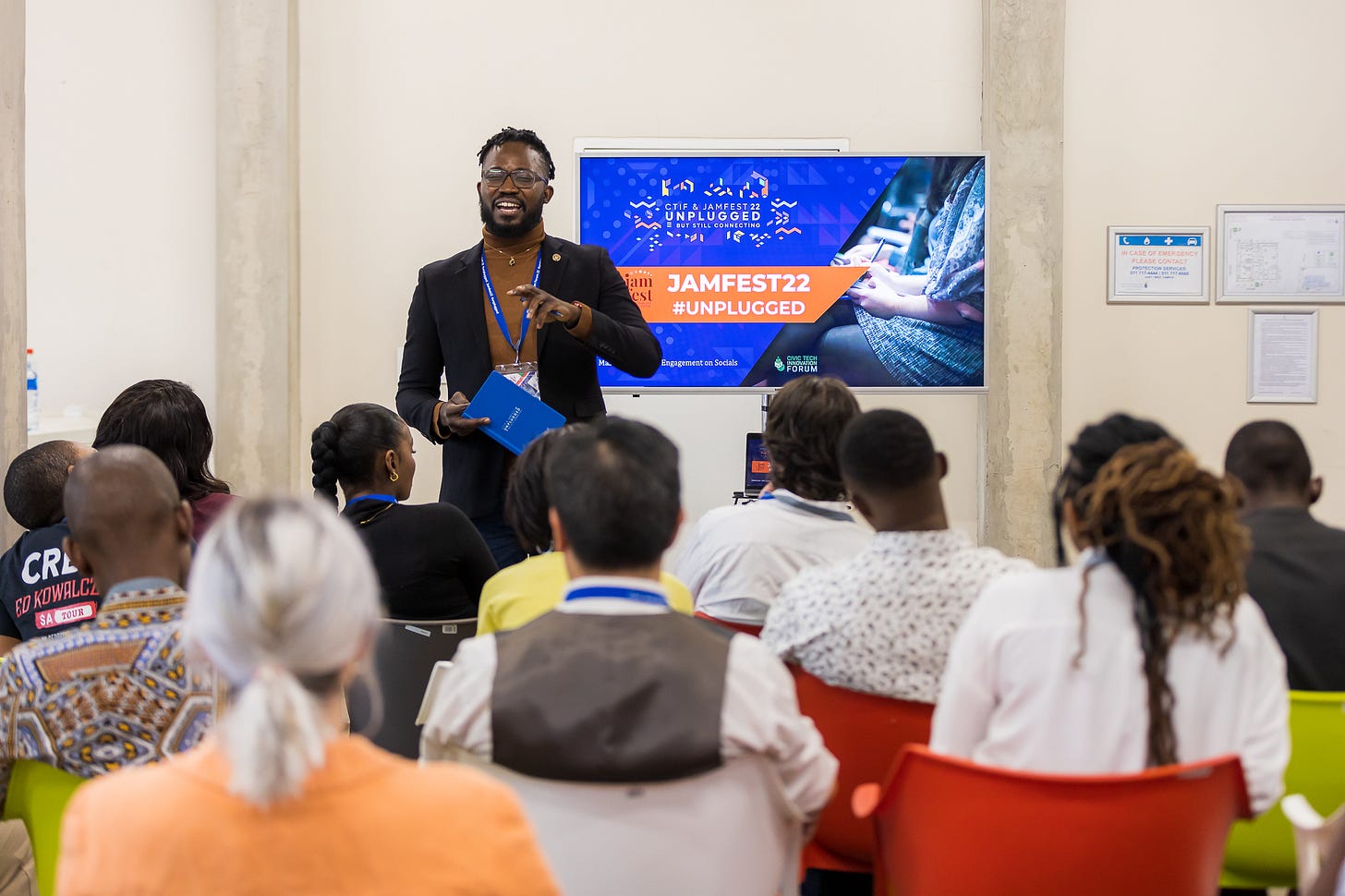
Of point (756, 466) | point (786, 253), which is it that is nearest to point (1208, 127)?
point (786, 253)

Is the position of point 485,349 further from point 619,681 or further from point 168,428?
point 619,681

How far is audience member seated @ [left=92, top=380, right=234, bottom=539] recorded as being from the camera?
2881 mm

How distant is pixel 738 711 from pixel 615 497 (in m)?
0.32

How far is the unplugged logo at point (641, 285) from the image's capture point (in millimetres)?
4887

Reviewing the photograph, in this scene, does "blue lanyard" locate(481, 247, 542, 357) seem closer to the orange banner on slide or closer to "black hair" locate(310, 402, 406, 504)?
"black hair" locate(310, 402, 406, 504)

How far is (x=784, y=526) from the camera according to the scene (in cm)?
251

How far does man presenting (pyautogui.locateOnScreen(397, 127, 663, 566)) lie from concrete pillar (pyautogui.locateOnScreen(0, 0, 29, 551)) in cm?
110

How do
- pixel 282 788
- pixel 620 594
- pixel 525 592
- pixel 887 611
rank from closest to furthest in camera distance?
pixel 282 788
pixel 620 594
pixel 887 611
pixel 525 592

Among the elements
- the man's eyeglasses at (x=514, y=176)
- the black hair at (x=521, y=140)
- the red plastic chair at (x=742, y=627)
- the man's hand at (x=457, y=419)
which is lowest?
the red plastic chair at (x=742, y=627)

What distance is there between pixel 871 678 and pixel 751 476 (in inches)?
121

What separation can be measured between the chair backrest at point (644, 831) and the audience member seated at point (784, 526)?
0.99m

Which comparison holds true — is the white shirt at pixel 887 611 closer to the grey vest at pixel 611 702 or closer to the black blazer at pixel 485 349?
the grey vest at pixel 611 702

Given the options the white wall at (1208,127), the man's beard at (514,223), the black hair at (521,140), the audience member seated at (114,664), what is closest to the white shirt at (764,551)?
the audience member seated at (114,664)

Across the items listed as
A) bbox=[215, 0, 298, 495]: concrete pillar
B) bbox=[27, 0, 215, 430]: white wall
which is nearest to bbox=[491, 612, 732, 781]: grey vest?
bbox=[215, 0, 298, 495]: concrete pillar
